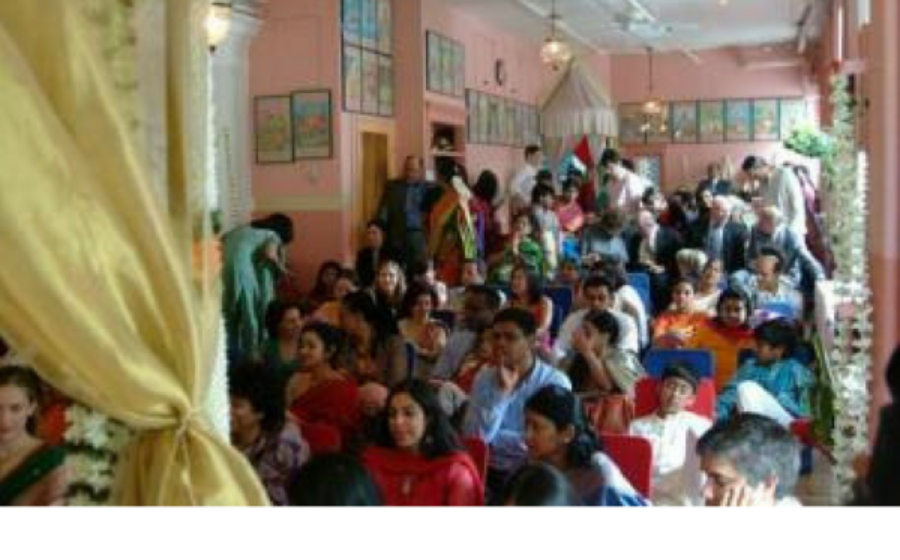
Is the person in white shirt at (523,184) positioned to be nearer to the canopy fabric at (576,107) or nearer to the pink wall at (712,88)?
the canopy fabric at (576,107)

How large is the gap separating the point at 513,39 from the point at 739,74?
13.7 ft

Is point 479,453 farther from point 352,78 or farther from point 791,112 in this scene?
point 791,112

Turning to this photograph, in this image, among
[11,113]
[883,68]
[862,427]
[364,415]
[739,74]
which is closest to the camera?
[11,113]

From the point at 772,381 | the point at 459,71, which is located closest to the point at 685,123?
the point at 459,71

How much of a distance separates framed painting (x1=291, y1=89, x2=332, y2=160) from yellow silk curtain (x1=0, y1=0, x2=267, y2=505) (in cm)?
577

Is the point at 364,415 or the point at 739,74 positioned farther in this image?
the point at 739,74

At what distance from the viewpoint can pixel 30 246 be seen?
1.93 m

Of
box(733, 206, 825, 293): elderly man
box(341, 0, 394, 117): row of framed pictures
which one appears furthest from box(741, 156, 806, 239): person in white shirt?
box(341, 0, 394, 117): row of framed pictures

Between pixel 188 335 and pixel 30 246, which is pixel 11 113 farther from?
pixel 188 335

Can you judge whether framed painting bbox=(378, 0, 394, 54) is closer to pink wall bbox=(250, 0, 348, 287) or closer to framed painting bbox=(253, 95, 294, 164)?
pink wall bbox=(250, 0, 348, 287)

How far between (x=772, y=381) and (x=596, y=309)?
0.97 m

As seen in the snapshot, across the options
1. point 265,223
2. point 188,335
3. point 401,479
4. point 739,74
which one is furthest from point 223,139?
point 739,74
